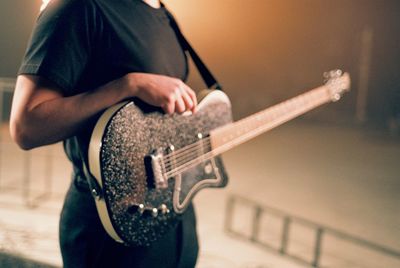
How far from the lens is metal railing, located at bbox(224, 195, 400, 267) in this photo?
107 inches

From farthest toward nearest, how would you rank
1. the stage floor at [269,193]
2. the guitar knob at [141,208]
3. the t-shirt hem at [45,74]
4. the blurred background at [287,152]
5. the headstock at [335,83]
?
the blurred background at [287,152], the stage floor at [269,193], the headstock at [335,83], the guitar knob at [141,208], the t-shirt hem at [45,74]

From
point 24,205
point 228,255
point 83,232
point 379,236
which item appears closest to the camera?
point 83,232

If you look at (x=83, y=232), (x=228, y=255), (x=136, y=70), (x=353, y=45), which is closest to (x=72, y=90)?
(x=136, y=70)

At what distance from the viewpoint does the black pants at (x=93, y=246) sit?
0.91 meters

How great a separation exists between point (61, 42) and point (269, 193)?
126 inches

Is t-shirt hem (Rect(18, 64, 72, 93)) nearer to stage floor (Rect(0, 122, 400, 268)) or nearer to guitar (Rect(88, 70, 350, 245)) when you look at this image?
guitar (Rect(88, 70, 350, 245))

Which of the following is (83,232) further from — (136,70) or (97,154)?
(136,70)

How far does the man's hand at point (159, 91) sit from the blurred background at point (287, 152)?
5.91ft

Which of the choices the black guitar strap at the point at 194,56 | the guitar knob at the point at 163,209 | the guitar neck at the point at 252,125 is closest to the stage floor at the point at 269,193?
the guitar neck at the point at 252,125

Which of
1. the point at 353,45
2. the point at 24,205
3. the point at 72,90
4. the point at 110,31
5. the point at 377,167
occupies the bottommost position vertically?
the point at 24,205

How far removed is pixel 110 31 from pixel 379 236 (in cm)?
273

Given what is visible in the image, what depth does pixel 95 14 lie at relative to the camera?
841mm

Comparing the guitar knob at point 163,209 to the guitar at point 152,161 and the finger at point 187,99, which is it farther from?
the finger at point 187,99

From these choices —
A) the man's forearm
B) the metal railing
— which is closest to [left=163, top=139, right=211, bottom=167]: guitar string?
the man's forearm
